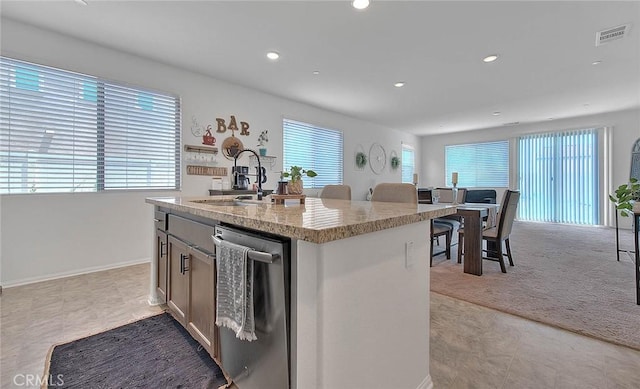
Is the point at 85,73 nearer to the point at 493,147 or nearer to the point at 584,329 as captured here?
the point at 584,329

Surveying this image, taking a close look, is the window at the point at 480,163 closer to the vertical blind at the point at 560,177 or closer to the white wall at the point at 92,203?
the vertical blind at the point at 560,177

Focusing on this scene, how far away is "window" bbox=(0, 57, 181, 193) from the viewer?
104 inches

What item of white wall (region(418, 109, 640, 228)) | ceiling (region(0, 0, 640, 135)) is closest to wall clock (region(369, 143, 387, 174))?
ceiling (region(0, 0, 640, 135))

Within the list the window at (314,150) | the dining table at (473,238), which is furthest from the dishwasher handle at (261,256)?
the window at (314,150)

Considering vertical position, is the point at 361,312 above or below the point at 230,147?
below

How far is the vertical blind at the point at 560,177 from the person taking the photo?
6.15 meters

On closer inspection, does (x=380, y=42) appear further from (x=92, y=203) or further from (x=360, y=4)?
(x=92, y=203)

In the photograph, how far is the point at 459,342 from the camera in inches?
68.5

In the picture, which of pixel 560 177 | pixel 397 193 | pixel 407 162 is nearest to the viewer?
pixel 397 193

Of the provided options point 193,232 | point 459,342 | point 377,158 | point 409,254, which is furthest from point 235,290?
point 377,158

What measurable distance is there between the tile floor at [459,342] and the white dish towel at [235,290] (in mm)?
1051

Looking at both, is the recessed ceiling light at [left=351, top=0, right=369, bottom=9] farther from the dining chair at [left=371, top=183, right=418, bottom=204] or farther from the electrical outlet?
the electrical outlet

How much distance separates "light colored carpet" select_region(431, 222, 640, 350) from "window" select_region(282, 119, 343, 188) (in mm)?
2946

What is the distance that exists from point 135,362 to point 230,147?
10.1ft
